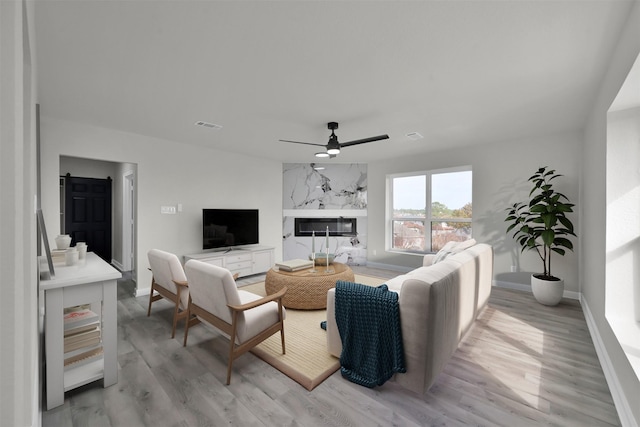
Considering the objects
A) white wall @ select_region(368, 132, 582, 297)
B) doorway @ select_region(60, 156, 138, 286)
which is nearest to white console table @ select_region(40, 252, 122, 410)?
doorway @ select_region(60, 156, 138, 286)

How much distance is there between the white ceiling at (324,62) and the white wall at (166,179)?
0.33 meters

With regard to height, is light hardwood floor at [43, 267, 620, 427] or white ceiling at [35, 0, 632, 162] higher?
white ceiling at [35, 0, 632, 162]

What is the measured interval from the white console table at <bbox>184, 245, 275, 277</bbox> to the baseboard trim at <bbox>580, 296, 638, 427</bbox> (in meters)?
4.47

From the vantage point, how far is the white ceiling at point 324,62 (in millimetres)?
1643

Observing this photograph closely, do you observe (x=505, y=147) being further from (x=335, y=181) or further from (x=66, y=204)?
(x=66, y=204)

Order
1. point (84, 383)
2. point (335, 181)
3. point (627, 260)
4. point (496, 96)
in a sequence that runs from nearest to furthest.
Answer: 1. point (84, 383)
2. point (627, 260)
3. point (496, 96)
4. point (335, 181)

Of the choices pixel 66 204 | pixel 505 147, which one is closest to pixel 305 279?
pixel 505 147

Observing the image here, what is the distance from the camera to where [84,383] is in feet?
6.36

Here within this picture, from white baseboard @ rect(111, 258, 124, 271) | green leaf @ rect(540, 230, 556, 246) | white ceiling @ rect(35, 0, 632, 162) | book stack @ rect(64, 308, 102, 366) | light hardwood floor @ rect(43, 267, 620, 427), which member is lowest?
light hardwood floor @ rect(43, 267, 620, 427)

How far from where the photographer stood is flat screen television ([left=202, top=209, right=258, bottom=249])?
4.73m

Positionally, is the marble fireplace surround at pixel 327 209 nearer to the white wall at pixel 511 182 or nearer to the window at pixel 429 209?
the window at pixel 429 209

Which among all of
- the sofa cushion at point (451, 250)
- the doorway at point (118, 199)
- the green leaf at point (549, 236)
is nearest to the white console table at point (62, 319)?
the sofa cushion at point (451, 250)

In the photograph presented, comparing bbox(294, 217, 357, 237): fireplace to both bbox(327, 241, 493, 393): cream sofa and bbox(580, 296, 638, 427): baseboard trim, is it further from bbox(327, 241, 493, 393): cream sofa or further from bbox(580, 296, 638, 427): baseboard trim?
bbox(580, 296, 638, 427): baseboard trim

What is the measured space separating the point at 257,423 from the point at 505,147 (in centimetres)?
501
